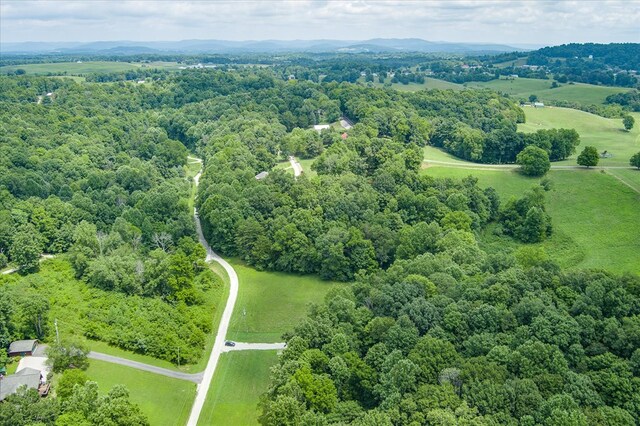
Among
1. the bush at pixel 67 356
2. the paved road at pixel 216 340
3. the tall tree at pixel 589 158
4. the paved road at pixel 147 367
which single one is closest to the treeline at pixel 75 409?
the paved road at pixel 216 340

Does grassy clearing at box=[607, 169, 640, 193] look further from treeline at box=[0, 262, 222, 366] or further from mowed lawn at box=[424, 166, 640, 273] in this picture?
treeline at box=[0, 262, 222, 366]

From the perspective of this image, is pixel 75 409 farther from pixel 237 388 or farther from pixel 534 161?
pixel 534 161

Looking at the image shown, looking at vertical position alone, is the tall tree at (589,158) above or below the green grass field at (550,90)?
below

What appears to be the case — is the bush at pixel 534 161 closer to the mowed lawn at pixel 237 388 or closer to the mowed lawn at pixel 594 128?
the mowed lawn at pixel 594 128

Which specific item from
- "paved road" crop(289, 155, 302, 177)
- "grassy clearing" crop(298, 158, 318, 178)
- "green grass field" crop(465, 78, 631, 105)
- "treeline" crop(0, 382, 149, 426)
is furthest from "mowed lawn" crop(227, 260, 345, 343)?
"green grass field" crop(465, 78, 631, 105)

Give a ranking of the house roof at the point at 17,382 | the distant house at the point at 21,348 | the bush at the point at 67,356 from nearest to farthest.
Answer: the house roof at the point at 17,382, the bush at the point at 67,356, the distant house at the point at 21,348

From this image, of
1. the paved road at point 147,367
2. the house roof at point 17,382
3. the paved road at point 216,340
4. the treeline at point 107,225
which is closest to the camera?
the house roof at point 17,382
